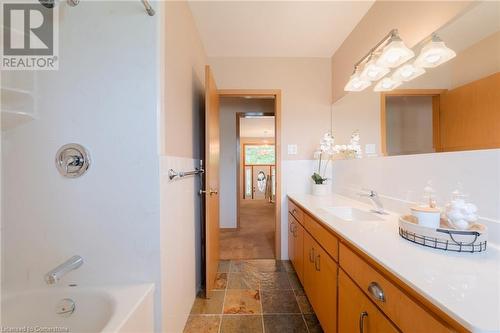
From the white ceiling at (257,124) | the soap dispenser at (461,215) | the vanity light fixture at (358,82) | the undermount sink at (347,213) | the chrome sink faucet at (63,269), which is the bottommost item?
the chrome sink faucet at (63,269)

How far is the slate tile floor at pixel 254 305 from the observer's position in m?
1.42

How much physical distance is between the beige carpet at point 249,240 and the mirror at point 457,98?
184cm

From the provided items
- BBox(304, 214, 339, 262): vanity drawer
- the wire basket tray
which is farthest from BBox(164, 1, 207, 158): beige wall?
the wire basket tray

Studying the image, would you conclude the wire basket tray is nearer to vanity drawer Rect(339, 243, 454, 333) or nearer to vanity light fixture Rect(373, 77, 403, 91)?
vanity drawer Rect(339, 243, 454, 333)

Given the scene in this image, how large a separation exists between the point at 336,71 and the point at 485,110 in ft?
5.44

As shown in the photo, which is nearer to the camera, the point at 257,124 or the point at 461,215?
the point at 461,215

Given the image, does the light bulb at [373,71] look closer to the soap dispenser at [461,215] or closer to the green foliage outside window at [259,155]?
the soap dispenser at [461,215]

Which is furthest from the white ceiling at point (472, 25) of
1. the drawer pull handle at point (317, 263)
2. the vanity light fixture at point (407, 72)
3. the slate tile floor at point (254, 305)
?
the slate tile floor at point (254, 305)

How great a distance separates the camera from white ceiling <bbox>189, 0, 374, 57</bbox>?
5.37ft

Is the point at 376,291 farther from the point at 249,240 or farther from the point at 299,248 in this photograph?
the point at 249,240

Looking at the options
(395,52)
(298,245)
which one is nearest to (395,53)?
(395,52)

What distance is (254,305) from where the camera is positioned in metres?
1.63

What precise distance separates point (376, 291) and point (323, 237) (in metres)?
0.49

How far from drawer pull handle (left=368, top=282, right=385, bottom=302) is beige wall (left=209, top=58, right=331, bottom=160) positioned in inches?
67.7
